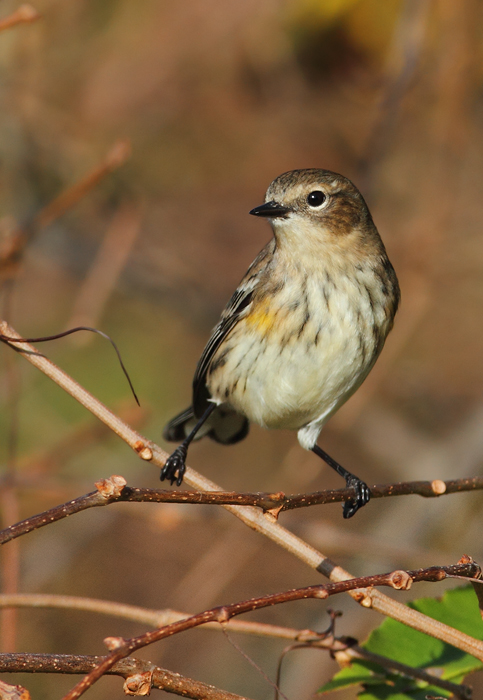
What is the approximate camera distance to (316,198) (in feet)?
13.4

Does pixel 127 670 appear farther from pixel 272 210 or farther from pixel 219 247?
pixel 219 247

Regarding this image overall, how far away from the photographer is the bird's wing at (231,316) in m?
4.18

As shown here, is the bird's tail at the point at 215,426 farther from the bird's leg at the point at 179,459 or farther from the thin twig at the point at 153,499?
the thin twig at the point at 153,499

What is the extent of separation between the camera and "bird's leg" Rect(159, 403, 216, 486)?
3520 millimetres

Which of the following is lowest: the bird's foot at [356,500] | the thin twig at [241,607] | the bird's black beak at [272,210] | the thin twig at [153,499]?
the thin twig at [241,607]

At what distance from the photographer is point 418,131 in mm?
6340

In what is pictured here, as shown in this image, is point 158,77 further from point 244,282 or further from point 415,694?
point 415,694

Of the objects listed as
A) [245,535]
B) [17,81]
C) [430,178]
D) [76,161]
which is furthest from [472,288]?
[17,81]

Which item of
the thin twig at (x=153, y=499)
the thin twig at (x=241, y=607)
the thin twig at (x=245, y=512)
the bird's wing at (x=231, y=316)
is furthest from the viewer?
the bird's wing at (x=231, y=316)

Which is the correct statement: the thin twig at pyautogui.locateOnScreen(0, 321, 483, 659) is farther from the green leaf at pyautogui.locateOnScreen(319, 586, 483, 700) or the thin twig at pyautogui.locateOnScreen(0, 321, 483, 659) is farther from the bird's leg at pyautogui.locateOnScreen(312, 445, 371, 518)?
the bird's leg at pyautogui.locateOnScreen(312, 445, 371, 518)

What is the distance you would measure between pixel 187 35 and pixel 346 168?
171cm

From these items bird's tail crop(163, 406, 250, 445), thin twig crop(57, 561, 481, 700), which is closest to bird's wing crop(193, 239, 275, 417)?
bird's tail crop(163, 406, 250, 445)

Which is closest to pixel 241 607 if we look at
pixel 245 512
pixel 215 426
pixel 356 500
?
pixel 245 512

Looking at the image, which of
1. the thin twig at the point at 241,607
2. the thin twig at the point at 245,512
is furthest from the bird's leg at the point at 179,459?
the thin twig at the point at 241,607
